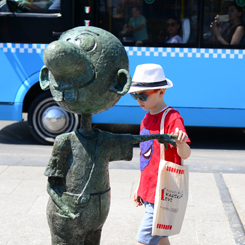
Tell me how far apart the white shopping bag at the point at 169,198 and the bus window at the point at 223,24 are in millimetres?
4294

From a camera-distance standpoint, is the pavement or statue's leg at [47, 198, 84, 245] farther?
the pavement

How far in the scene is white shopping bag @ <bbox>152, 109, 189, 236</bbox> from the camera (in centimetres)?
279

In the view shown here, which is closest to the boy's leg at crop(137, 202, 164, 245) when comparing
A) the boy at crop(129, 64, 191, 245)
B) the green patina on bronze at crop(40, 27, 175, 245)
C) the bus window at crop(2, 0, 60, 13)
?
the boy at crop(129, 64, 191, 245)

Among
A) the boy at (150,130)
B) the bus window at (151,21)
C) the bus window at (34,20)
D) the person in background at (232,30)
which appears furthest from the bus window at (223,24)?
the boy at (150,130)

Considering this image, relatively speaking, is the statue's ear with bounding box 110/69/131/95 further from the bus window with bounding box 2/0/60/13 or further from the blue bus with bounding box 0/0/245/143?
the bus window with bounding box 2/0/60/13

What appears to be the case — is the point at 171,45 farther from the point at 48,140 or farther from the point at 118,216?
the point at 118,216

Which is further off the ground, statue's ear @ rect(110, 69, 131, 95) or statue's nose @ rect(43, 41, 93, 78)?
statue's nose @ rect(43, 41, 93, 78)

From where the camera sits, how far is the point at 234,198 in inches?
190

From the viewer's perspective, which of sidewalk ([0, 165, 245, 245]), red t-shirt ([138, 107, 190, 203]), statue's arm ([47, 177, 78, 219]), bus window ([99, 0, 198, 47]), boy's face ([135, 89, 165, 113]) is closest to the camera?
statue's arm ([47, 177, 78, 219])

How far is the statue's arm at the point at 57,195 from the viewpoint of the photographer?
7.74ft

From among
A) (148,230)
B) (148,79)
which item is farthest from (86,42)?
(148,230)

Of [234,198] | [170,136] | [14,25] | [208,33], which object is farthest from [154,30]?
[170,136]

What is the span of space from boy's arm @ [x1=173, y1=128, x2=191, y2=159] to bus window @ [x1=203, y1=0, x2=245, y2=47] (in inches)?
168

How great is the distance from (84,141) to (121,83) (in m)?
0.39
